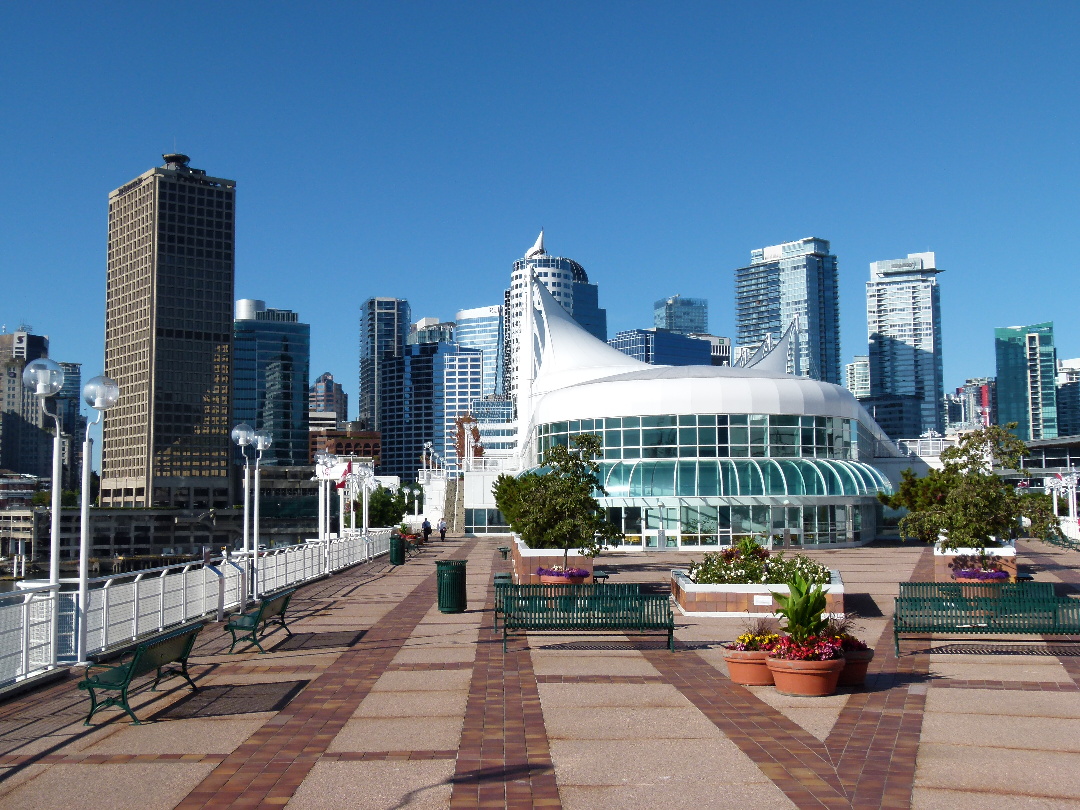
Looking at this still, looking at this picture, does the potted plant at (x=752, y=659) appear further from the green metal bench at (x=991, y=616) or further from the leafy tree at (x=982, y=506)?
the leafy tree at (x=982, y=506)

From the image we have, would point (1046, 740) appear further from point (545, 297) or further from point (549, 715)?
point (545, 297)

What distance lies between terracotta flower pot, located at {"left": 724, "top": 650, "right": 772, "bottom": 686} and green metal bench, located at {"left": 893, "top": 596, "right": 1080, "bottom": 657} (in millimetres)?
3161

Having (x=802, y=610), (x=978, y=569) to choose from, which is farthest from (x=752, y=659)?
(x=978, y=569)

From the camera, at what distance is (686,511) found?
158ft

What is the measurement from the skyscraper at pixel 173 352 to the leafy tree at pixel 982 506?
178m

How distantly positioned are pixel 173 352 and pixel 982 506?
186957 millimetres

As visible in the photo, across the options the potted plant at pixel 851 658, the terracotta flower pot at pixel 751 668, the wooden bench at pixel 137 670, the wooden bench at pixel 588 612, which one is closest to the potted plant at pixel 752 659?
the terracotta flower pot at pixel 751 668

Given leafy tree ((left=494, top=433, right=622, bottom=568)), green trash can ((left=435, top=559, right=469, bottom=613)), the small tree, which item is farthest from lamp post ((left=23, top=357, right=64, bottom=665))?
the small tree

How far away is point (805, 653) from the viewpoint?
11016 mm

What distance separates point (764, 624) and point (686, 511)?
36.4 meters

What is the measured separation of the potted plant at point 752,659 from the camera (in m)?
11.6

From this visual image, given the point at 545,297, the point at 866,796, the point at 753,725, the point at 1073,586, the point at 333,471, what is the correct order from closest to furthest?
the point at 866,796 → the point at 753,725 → the point at 1073,586 → the point at 333,471 → the point at 545,297

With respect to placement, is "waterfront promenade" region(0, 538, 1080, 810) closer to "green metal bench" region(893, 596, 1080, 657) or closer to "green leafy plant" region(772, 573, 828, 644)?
"green metal bench" region(893, 596, 1080, 657)

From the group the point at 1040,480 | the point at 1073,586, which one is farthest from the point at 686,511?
the point at 1040,480
